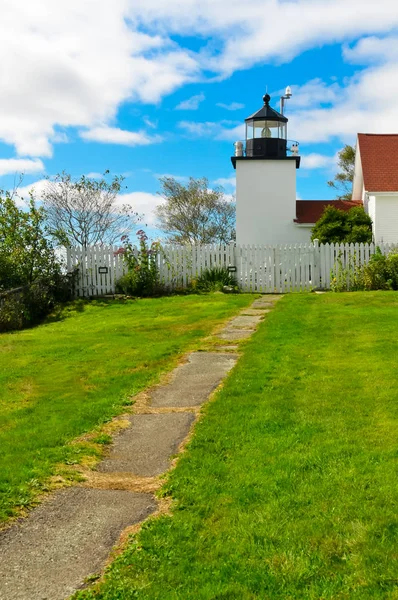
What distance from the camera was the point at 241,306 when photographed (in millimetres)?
14367

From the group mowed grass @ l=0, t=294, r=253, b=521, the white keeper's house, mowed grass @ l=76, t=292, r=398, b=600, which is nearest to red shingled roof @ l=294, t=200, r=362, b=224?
the white keeper's house

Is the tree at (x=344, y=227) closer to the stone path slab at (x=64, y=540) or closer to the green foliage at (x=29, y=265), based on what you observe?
the green foliage at (x=29, y=265)

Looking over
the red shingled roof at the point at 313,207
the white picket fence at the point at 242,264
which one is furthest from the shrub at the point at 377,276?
the red shingled roof at the point at 313,207

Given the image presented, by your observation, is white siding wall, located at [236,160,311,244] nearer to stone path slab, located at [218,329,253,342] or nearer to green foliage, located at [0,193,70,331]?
green foliage, located at [0,193,70,331]

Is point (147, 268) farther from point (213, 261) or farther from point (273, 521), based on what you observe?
point (273, 521)

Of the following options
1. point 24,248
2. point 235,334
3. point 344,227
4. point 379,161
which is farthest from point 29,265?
point 379,161

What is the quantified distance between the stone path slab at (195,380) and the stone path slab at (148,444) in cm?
55

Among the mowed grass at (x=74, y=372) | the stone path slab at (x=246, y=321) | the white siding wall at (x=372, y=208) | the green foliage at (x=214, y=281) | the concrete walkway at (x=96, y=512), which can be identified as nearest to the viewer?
the concrete walkway at (x=96, y=512)

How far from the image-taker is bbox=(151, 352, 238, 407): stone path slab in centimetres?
644

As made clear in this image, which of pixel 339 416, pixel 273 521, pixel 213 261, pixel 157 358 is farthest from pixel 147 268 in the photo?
pixel 273 521

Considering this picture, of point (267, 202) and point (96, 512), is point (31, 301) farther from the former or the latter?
Result: point (267, 202)

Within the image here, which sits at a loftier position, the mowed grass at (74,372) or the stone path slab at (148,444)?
the mowed grass at (74,372)

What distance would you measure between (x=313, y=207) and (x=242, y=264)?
9.94 m

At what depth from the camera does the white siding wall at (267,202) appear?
85.5ft
